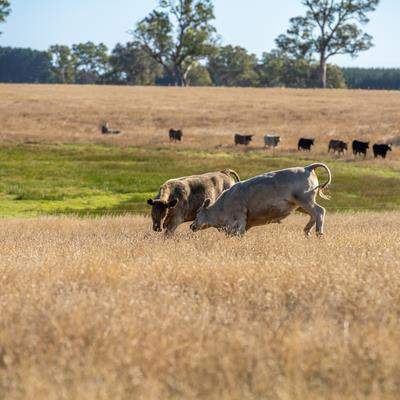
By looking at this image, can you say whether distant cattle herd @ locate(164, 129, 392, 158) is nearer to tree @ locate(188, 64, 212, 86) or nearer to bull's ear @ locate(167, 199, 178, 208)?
bull's ear @ locate(167, 199, 178, 208)

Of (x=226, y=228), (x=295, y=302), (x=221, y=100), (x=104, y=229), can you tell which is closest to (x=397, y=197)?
(x=104, y=229)

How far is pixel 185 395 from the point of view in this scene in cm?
512

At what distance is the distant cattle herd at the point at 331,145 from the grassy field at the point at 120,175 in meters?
3.01

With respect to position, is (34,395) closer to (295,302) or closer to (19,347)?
(19,347)

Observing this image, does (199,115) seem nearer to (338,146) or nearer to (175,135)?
(175,135)

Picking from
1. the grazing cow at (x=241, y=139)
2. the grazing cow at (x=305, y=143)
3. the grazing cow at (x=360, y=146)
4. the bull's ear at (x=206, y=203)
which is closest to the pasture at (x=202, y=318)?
the bull's ear at (x=206, y=203)

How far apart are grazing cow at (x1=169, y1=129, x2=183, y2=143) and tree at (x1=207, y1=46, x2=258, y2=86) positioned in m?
120

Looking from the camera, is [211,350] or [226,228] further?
[226,228]

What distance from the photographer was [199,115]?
223 feet

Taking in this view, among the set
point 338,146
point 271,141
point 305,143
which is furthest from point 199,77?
point 338,146

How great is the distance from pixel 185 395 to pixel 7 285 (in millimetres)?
3341

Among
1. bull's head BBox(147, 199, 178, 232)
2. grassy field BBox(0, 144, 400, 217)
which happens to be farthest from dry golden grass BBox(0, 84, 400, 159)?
bull's head BBox(147, 199, 178, 232)

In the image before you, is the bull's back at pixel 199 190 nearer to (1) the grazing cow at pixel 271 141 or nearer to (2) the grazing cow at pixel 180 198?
(2) the grazing cow at pixel 180 198

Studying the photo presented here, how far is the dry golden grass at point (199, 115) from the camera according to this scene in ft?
179
